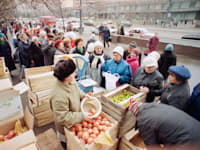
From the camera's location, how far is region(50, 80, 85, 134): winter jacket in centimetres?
170

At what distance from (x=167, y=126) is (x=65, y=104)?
130 cm

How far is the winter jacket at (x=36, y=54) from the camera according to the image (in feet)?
15.2

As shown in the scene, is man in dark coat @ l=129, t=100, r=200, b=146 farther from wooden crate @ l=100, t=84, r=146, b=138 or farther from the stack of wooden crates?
the stack of wooden crates

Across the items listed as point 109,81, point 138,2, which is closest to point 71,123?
point 109,81

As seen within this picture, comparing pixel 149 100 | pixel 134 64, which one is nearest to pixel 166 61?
pixel 134 64

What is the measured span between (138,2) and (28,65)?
1627 inches

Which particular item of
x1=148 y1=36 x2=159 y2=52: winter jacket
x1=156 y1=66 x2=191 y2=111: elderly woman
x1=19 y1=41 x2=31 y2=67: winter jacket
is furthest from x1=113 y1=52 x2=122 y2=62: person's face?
x1=148 y1=36 x2=159 y2=52: winter jacket

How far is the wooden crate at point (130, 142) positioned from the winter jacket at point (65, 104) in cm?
91

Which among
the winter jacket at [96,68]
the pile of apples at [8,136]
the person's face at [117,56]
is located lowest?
the pile of apples at [8,136]

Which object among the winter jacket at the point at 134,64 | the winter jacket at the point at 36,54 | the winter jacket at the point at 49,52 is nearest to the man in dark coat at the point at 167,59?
the winter jacket at the point at 134,64

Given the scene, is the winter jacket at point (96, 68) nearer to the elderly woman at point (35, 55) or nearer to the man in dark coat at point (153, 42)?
the elderly woman at point (35, 55)

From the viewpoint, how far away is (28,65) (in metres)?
4.90

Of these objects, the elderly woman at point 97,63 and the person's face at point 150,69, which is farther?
the elderly woman at point 97,63

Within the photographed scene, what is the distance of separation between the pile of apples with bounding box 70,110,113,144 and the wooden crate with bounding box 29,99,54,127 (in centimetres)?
148
